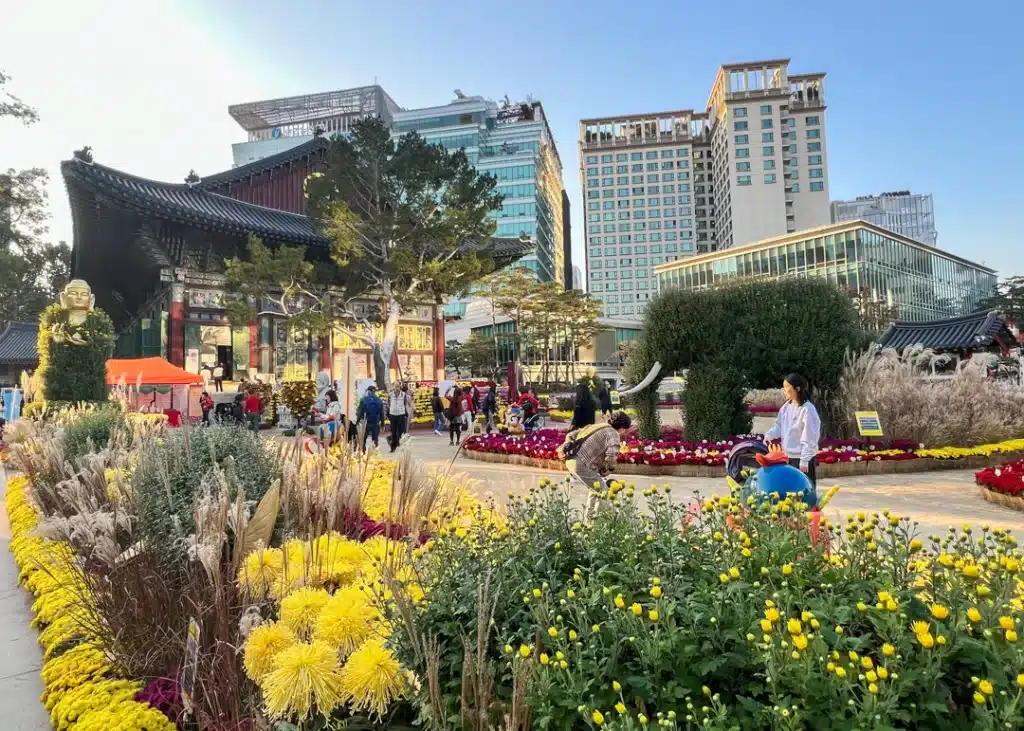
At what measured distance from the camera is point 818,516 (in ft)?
8.23

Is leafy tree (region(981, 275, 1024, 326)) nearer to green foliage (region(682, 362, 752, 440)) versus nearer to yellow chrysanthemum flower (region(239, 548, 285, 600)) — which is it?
Answer: green foliage (region(682, 362, 752, 440))

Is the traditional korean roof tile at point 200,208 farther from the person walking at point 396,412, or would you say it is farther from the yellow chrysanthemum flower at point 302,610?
the yellow chrysanthemum flower at point 302,610

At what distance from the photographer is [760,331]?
9.84 m

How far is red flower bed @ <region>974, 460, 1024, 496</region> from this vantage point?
Answer: 241 inches

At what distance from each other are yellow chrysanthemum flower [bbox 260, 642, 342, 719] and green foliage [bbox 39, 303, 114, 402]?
11.0 m

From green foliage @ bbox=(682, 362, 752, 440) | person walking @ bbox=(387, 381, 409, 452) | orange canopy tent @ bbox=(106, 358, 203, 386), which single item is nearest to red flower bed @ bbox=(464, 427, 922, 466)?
green foliage @ bbox=(682, 362, 752, 440)

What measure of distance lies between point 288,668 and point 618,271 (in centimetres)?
9043

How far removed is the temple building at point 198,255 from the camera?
19.3 metres

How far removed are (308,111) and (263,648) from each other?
325 ft

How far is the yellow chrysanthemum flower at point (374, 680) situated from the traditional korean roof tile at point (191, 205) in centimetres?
2017

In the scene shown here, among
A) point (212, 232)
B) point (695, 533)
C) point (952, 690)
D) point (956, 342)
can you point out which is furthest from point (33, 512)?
point (212, 232)

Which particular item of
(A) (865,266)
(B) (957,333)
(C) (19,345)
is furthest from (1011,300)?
(C) (19,345)

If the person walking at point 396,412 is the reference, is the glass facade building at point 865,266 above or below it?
above

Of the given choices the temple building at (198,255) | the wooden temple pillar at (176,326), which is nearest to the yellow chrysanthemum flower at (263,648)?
the temple building at (198,255)
